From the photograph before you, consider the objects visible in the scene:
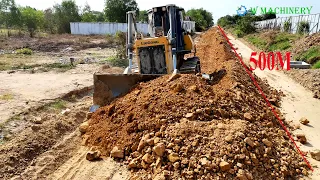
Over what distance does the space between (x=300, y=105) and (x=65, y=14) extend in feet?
132

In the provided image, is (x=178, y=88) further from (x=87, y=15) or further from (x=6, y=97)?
(x=87, y=15)

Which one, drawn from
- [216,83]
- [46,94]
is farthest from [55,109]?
[216,83]

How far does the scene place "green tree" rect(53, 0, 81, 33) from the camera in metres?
41.8

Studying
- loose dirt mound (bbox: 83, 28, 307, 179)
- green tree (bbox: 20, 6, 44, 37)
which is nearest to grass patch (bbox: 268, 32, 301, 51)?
loose dirt mound (bbox: 83, 28, 307, 179)

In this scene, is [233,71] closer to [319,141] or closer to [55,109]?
[319,141]

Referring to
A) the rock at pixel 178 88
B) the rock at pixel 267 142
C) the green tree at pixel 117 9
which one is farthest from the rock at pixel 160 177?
the green tree at pixel 117 9

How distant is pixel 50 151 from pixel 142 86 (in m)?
2.57

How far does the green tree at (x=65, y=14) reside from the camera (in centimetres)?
4181

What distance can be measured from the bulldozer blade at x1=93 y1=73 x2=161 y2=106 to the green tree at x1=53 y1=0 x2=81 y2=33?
36995 millimetres

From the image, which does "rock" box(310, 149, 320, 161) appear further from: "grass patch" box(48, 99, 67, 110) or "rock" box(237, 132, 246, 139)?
"grass patch" box(48, 99, 67, 110)

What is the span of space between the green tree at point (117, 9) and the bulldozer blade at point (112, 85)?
38.0m

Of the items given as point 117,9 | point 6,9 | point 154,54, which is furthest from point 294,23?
point 6,9

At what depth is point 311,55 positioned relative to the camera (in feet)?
48.5

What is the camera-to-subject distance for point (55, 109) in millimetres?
8414
